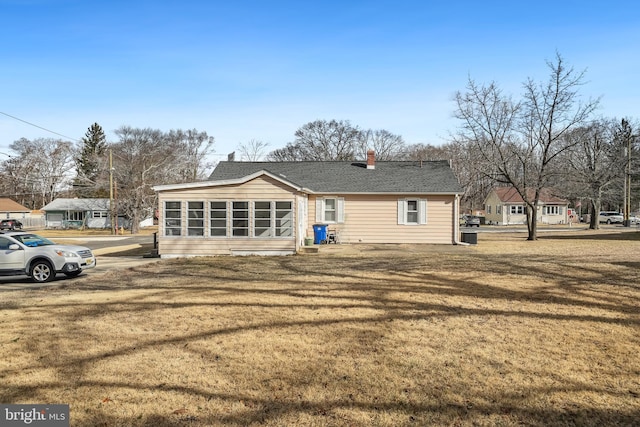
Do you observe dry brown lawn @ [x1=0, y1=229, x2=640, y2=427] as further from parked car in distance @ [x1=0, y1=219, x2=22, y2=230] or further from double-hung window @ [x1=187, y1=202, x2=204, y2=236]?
parked car in distance @ [x1=0, y1=219, x2=22, y2=230]

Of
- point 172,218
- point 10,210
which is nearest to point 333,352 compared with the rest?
point 172,218

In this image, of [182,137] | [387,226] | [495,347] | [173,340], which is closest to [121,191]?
[182,137]

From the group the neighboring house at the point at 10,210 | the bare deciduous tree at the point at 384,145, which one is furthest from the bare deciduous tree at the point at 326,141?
the neighboring house at the point at 10,210

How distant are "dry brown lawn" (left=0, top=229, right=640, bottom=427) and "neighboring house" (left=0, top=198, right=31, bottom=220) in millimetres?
64093

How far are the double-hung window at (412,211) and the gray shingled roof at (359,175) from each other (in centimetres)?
61

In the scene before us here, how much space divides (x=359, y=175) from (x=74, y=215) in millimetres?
46887

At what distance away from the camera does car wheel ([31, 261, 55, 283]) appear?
12234 millimetres

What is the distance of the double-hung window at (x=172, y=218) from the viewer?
1795cm

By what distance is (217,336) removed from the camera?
21.3 ft

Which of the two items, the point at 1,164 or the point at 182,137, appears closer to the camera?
the point at 182,137

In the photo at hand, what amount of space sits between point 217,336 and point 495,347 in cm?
400

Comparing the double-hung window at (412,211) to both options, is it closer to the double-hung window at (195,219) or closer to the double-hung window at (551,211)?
the double-hung window at (195,219)

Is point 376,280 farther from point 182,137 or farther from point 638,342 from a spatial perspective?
point 182,137

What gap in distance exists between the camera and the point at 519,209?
56969 millimetres
